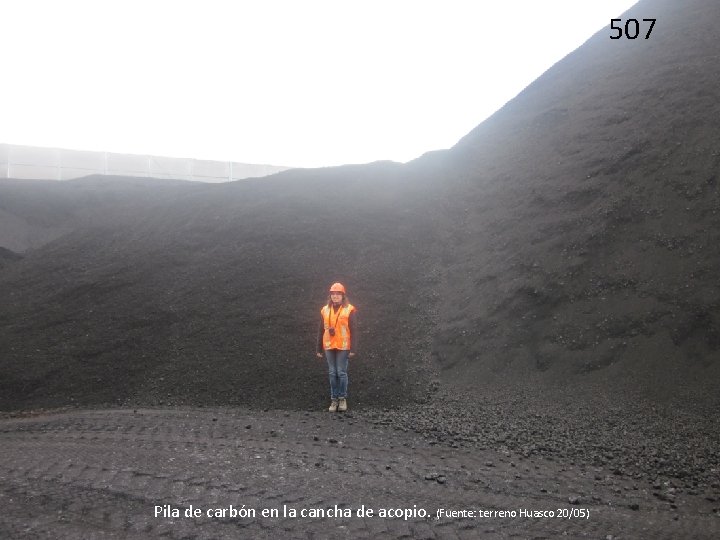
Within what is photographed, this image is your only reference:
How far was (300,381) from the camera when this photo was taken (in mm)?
8406

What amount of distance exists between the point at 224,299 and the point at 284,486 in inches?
235

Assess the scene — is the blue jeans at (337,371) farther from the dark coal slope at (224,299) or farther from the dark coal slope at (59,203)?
the dark coal slope at (59,203)

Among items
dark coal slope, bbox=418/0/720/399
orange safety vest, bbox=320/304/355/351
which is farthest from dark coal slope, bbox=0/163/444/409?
dark coal slope, bbox=418/0/720/399

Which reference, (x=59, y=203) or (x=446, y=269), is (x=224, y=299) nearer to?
(x=446, y=269)

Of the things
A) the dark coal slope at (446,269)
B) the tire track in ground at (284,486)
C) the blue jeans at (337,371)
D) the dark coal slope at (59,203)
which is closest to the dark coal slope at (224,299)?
the dark coal slope at (446,269)

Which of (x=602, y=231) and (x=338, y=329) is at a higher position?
(x=602, y=231)

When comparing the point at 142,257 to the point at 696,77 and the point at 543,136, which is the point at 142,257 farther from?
the point at 696,77

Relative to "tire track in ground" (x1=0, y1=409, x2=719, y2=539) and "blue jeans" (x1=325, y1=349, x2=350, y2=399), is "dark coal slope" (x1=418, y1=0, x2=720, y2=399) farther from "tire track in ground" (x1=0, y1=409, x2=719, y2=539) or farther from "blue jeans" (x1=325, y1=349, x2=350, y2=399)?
"tire track in ground" (x1=0, y1=409, x2=719, y2=539)

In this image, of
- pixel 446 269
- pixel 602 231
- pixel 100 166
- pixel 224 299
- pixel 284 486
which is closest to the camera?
pixel 284 486

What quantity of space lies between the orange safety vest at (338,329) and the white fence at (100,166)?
1808 centimetres

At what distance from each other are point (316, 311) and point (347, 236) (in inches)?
94.2

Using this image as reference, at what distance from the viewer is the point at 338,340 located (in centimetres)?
768

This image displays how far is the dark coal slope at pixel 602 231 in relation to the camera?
7.33m

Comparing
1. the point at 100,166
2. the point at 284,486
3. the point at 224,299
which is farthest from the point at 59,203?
the point at 284,486
